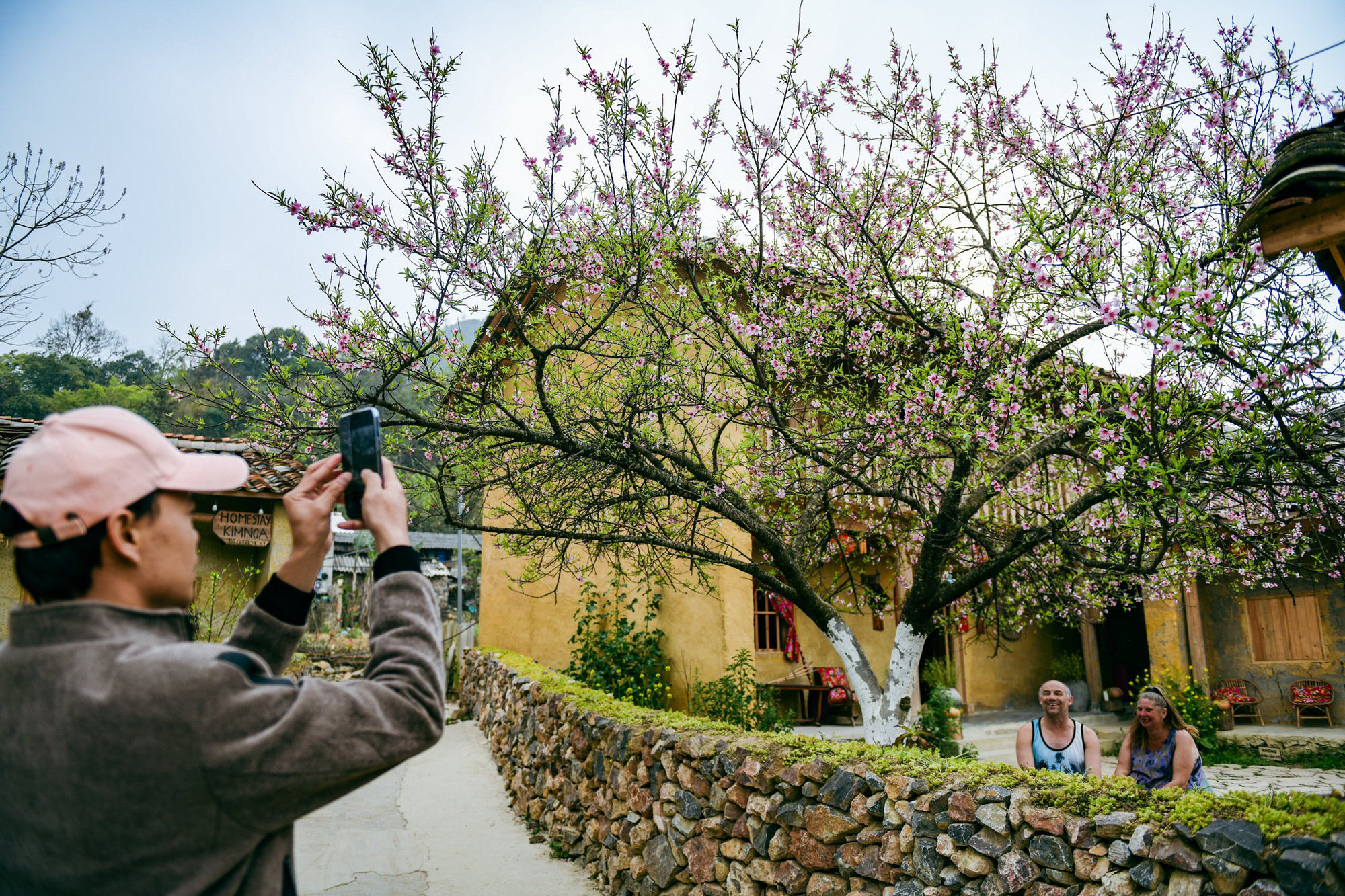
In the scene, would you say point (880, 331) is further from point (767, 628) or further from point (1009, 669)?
point (1009, 669)

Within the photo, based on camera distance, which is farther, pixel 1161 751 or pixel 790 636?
pixel 790 636

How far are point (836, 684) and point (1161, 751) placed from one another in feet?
21.0

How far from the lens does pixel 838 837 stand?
162 inches

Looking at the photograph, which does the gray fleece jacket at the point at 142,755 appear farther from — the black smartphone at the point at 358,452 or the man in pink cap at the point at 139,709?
the black smartphone at the point at 358,452

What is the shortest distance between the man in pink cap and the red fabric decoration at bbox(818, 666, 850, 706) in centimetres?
1054

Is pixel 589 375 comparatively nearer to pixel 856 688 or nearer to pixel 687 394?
pixel 687 394

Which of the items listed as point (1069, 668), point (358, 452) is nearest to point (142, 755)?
point (358, 452)

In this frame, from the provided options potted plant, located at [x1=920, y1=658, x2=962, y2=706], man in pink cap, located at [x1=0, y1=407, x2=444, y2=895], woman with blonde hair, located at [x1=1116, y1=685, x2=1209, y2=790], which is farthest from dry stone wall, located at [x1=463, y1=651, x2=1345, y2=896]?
potted plant, located at [x1=920, y1=658, x2=962, y2=706]

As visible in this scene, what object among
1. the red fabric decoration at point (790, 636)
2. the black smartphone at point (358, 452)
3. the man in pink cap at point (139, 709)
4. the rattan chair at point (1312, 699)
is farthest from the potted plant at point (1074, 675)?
the man in pink cap at point (139, 709)

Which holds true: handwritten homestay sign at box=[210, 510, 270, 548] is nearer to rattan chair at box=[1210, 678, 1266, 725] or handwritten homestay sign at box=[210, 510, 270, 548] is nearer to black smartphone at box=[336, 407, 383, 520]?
black smartphone at box=[336, 407, 383, 520]

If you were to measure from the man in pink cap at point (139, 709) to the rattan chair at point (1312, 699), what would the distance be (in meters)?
15.3

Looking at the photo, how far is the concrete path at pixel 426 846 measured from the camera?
6.13m

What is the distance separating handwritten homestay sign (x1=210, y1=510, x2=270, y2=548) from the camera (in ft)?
32.7

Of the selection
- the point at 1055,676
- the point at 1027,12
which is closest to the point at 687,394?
the point at 1027,12
